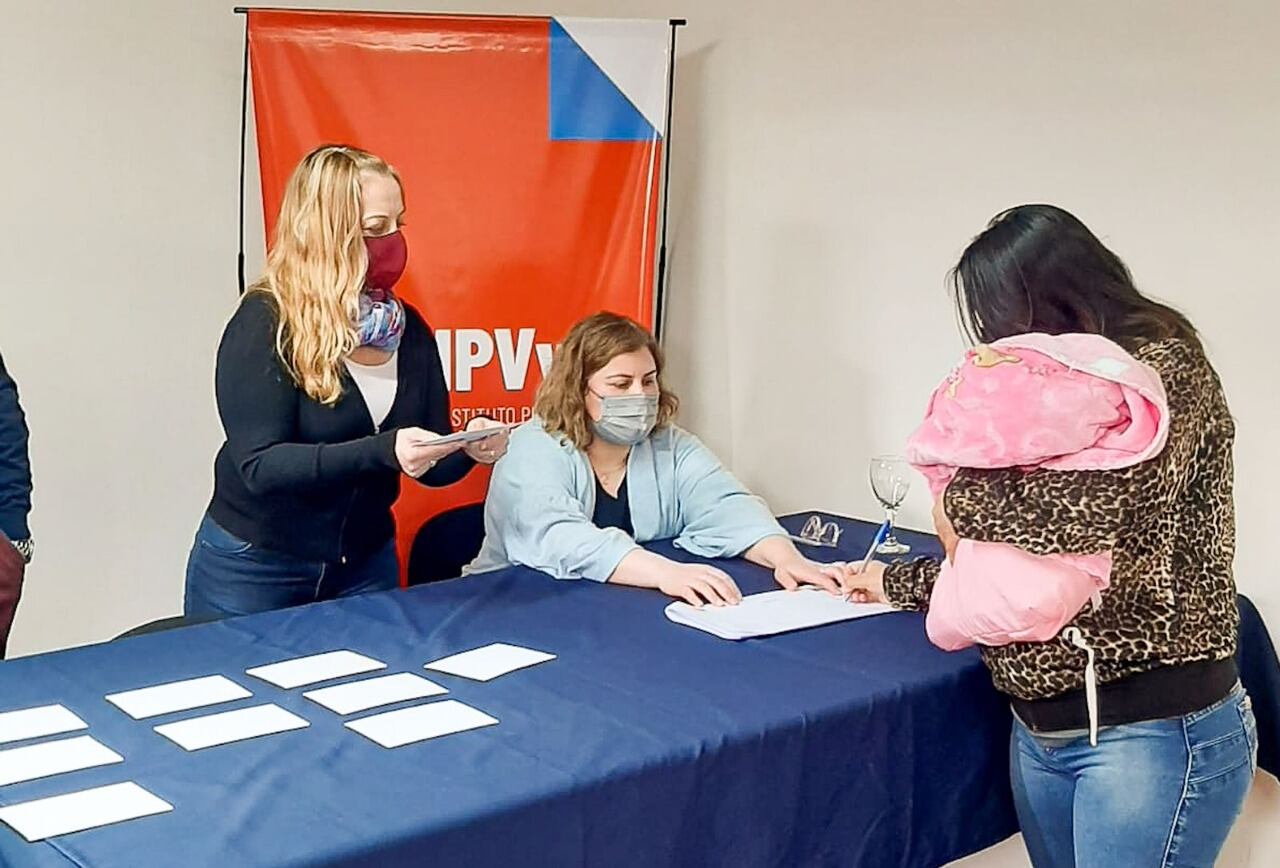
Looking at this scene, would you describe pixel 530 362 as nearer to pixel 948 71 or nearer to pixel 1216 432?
pixel 948 71

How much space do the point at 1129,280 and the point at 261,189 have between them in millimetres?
1970

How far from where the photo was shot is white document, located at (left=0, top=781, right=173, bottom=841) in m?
1.32

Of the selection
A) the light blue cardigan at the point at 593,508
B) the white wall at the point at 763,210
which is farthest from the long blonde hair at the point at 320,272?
the white wall at the point at 763,210

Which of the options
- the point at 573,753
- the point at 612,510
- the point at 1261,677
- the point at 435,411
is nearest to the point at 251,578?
the point at 435,411

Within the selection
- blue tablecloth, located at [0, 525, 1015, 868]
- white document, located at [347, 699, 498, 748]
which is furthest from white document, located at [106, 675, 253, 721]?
white document, located at [347, 699, 498, 748]

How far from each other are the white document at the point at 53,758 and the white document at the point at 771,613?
868mm

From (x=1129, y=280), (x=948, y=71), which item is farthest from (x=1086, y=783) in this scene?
(x=948, y=71)

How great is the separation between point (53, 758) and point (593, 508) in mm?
1186

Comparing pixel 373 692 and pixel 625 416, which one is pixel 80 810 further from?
pixel 625 416

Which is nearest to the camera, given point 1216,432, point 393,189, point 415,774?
point 415,774

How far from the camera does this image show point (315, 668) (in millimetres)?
1835

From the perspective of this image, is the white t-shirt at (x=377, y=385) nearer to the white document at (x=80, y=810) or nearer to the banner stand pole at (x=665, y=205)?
the white document at (x=80, y=810)

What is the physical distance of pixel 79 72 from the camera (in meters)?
2.96

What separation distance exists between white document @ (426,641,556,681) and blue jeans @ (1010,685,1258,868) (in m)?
0.70
